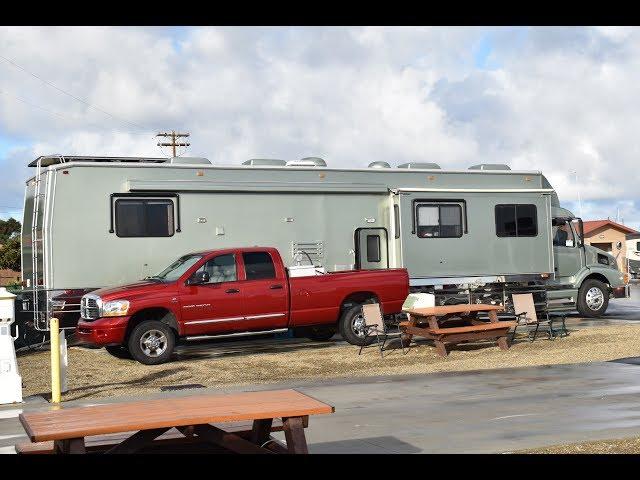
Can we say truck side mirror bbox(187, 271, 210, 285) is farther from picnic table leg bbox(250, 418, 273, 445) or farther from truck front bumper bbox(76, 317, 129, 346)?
picnic table leg bbox(250, 418, 273, 445)

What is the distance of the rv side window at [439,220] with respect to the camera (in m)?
19.5

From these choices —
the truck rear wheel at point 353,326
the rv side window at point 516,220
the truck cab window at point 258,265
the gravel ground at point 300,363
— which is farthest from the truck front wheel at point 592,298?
the truck cab window at point 258,265

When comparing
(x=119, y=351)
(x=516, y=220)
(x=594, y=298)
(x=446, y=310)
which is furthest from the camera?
(x=594, y=298)

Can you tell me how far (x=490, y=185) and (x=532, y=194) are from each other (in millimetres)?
1123

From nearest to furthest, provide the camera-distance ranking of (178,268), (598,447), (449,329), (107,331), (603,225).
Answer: (598,447) → (107,331) → (449,329) → (178,268) → (603,225)

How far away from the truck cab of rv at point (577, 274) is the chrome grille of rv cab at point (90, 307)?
11234 mm

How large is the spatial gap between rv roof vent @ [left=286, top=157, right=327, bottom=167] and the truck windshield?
12.3ft

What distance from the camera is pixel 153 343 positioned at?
15.1 m

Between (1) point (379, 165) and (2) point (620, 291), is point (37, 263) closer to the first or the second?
(1) point (379, 165)

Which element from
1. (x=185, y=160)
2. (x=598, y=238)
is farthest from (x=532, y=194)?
(x=598, y=238)

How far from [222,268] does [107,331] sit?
2328 mm

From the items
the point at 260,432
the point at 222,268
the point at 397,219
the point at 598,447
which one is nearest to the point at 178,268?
the point at 222,268

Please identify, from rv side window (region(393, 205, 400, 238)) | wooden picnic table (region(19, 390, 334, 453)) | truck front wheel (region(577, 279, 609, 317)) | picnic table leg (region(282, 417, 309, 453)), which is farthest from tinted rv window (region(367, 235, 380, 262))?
picnic table leg (region(282, 417, 309, 453))

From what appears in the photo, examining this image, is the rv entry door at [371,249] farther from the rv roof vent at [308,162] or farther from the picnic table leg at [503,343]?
the picnic table leg at [503,343]
